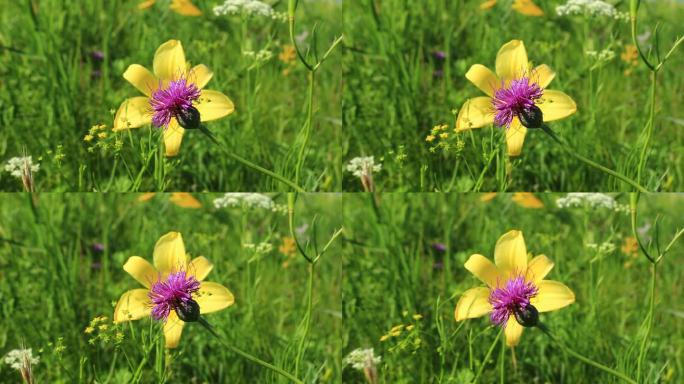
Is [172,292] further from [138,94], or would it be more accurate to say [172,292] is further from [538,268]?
[538,268]

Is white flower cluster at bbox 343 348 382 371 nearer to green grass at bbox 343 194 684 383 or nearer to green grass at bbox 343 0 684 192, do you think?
green grass at bbox 343 194 684 383

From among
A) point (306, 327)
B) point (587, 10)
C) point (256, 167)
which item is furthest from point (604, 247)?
point (256, 167)

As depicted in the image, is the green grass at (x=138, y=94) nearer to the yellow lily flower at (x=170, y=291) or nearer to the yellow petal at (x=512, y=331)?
the yellow lily flower at (x=170, y=291)

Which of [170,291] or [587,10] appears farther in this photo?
[587,10]

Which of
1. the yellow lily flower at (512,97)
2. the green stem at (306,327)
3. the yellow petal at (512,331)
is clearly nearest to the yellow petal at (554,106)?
the yellow lily flower at (512,97)

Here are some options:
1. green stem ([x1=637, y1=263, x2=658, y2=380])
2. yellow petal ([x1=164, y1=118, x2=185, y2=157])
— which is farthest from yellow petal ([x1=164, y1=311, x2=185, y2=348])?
green stem ([x1=637, y1=263, x2=658, y2=380])

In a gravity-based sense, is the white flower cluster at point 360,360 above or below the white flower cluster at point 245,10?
below
